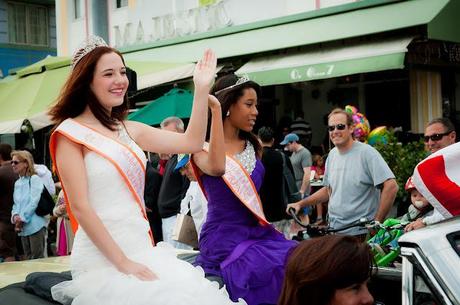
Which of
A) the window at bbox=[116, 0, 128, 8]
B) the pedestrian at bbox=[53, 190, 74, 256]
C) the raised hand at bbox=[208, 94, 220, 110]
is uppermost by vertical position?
the window at bbox=[116, 0, 128, 8]

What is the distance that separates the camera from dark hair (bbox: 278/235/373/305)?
6.11 ft

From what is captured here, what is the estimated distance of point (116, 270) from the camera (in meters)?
2.71

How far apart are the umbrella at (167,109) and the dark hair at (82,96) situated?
682cm

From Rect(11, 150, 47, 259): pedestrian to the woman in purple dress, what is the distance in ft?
18.8

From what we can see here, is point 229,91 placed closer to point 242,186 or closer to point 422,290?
point 242,186

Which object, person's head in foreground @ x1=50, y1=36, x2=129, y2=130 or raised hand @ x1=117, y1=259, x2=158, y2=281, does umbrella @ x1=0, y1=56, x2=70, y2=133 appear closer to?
person's head in foreground @ x1=50, y1=36, x2=129, y2=130

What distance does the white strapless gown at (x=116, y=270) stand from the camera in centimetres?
258

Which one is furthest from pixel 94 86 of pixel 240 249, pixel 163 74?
pixel 163 74

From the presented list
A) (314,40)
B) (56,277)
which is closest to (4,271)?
(56,277)

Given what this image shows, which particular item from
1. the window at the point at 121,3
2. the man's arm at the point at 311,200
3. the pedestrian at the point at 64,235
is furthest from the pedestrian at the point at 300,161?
the window at the point at 121,3

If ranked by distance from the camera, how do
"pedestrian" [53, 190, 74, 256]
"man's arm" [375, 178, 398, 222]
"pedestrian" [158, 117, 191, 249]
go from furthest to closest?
1. "pedestrian" [53, 190, 74, 256]
2. "pedestrian" [158, 117, 191, 249]
3. "man's arm" [375, 178, 398, 222]

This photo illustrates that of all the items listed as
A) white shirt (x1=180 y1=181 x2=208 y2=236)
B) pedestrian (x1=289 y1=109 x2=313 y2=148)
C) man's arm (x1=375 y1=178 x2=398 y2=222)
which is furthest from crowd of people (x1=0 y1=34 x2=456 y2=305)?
pedestrian (x1=289 y1=109 x2=313 y2=148)

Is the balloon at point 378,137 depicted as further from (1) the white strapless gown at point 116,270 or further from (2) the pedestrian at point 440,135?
(1) the white strapless gown at point 116,270

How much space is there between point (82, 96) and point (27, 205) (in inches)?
241
